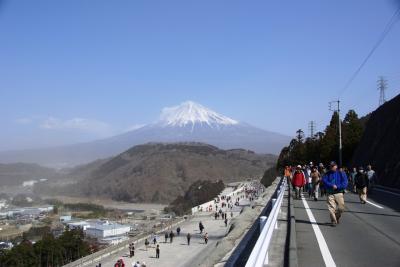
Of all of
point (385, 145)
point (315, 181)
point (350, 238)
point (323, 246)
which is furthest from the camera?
point (385, 145)

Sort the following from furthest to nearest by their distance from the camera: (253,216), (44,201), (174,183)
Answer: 1. (174,183)
2. (44,201)
3. (253,216)

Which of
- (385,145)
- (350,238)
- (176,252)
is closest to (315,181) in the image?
(350,238)

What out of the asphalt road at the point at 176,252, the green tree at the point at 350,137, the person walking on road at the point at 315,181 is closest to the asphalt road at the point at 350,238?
the person walking on road at the point at 315,181

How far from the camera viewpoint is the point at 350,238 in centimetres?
969

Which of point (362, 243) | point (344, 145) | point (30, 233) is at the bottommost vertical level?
point (30, 233)

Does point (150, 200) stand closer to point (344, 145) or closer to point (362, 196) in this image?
point (344, 145)

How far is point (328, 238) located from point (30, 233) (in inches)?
3159

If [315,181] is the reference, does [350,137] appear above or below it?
above

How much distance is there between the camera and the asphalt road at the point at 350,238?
7.46 m

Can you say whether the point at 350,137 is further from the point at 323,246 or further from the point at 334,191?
the point at 323,246

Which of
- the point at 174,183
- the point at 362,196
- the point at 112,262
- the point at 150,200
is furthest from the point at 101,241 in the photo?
the point at 174,183

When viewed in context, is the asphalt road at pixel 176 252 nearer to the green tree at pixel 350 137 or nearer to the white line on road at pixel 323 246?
the green tree at pixel 350 137

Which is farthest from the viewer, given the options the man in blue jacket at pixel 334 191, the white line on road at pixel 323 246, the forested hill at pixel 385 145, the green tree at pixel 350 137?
the green tree at pixel 350 137

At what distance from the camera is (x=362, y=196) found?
1845cm
